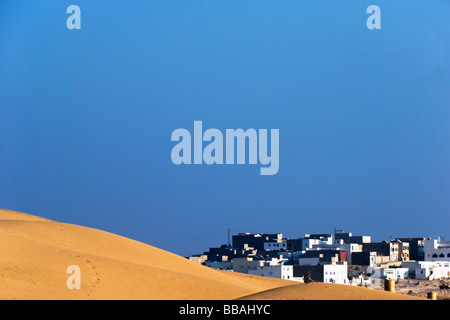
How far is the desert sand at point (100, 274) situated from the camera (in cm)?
2238

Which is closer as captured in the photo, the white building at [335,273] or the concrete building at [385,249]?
the white building at [335,273]

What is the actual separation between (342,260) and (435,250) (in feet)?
41.1

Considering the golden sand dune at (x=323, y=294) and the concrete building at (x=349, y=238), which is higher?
the concrete building at (x=349, y=238)

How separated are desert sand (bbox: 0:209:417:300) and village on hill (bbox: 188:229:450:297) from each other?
23.3 m

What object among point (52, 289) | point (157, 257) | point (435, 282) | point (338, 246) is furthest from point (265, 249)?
point (52, 289)

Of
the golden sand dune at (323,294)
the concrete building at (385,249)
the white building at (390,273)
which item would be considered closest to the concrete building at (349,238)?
the concrete building at (385,249)

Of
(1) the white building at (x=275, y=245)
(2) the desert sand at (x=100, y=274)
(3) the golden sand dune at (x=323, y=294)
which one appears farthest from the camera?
(1) the white building at (x=275, y=245)

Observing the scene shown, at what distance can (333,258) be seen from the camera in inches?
2559

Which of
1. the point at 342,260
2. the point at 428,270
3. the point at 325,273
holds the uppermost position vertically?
the point at 342,260

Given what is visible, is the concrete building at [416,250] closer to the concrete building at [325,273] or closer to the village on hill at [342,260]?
the village on hill at [342,260]

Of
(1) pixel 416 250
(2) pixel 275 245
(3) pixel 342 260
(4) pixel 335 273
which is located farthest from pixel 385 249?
(4) pixel 335 273

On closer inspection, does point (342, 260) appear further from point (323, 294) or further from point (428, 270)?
point (323, 294)

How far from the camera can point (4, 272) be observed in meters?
23.3
